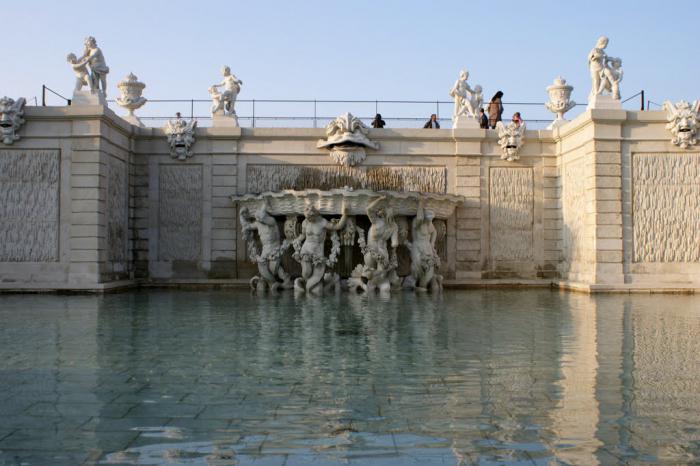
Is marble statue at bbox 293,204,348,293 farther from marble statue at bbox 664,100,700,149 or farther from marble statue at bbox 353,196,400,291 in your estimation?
marble statue at bbox 664,100,700,149

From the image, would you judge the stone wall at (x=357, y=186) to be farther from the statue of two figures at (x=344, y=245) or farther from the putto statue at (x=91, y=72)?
the statue of two figures at (x=344, y=245)

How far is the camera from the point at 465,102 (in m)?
20.7

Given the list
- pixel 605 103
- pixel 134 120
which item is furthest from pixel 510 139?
pixel 134 120

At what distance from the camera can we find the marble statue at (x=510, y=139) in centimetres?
2044

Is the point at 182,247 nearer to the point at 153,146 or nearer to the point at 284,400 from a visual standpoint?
the point at 153,146

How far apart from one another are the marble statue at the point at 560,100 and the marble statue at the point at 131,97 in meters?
12.0

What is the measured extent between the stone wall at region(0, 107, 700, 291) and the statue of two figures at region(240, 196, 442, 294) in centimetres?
257

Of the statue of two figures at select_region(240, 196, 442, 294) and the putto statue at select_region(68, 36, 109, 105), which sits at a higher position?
the putto statue at select_region(68, 36, 109, 105)

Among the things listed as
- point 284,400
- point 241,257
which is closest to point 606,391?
point 284,400

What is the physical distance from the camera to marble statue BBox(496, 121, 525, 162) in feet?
67.1

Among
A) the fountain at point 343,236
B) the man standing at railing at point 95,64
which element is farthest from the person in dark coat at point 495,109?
the man standing at railing at point 95,64

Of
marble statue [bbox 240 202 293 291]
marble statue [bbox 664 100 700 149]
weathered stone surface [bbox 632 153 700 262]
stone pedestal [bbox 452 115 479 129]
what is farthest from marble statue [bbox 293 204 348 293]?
marble statue [bbox 664 100 700 149]

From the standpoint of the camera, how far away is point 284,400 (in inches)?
225

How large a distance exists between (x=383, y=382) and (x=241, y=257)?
14390mm
